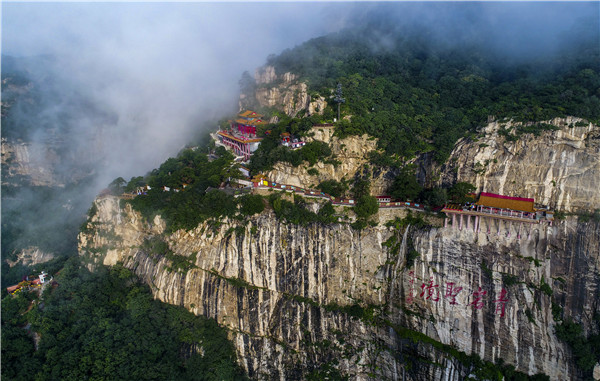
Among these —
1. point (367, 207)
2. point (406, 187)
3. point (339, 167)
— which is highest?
point (339, 167)

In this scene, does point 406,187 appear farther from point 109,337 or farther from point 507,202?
point 109,337

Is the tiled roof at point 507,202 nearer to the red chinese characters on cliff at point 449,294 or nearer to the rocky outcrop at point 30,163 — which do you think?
the red chinese characters on cliff at point 449,294

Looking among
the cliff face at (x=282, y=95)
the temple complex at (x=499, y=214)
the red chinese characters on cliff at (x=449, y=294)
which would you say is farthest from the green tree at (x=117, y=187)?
the temple complex at (x=499, y=214)

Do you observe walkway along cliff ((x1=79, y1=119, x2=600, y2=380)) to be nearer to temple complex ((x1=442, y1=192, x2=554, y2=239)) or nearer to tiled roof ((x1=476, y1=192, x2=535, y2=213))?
temple complex ((x1=442, y1=192, x2=554, y2=239))

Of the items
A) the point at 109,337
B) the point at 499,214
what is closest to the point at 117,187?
the point at 109,337

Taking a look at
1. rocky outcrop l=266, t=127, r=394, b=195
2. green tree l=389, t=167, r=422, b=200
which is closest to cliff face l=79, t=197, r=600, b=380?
green tree l=389, t=167, r=422, b=200

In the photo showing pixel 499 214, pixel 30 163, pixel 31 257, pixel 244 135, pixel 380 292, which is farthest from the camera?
pixel 30 163

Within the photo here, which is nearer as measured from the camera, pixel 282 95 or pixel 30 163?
pixel 282 95
